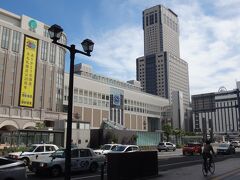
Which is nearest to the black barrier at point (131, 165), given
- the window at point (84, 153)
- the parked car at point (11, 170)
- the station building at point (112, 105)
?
the parked car at point (11, 170)

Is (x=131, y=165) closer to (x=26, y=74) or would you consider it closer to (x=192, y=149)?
(x=192, y=149)

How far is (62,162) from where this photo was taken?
54.9 feet

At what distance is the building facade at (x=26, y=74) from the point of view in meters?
69.4

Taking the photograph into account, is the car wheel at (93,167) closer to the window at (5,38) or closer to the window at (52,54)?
the window at (5,38)

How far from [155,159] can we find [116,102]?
105 m

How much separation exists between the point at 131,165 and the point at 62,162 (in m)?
4.84

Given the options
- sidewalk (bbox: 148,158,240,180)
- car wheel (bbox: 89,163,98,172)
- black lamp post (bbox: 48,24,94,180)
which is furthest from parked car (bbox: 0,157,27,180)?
car wheel (bbox: 89,163,98,172)

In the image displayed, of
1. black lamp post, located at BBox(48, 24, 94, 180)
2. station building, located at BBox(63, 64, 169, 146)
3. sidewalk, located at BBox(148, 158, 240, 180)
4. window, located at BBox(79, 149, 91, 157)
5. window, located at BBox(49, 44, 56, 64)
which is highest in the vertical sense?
window, located at BBox(49, 44, 56, 64)

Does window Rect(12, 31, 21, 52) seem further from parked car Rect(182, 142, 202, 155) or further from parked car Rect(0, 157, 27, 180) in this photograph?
parked car Rect(0, 157, 27, 180)

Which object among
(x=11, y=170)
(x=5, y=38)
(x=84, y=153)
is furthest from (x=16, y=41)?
(x=11, y=170)

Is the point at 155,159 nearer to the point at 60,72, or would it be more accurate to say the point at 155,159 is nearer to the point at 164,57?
the point at 60,72

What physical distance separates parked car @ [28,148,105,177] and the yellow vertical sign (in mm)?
56906

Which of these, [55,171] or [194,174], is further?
[55,171]

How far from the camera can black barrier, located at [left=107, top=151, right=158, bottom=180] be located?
42.2ft
